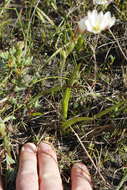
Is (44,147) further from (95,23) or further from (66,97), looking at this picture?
(95,23)

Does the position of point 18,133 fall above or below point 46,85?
below

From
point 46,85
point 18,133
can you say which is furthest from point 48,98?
point 18,133

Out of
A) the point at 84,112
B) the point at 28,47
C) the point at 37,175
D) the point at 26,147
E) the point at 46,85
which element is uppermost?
the point at 28,47

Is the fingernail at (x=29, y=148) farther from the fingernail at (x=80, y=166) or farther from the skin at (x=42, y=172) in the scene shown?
the fingernail at (x=80, y=166)

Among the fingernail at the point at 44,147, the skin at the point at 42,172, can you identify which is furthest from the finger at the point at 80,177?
the fingernail at the point at 44,147

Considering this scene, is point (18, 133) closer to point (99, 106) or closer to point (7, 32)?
point (99, 106)

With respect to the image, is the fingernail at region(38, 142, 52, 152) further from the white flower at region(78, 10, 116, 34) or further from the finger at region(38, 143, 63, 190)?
the white flower at region(78, 10, 116, 34)
